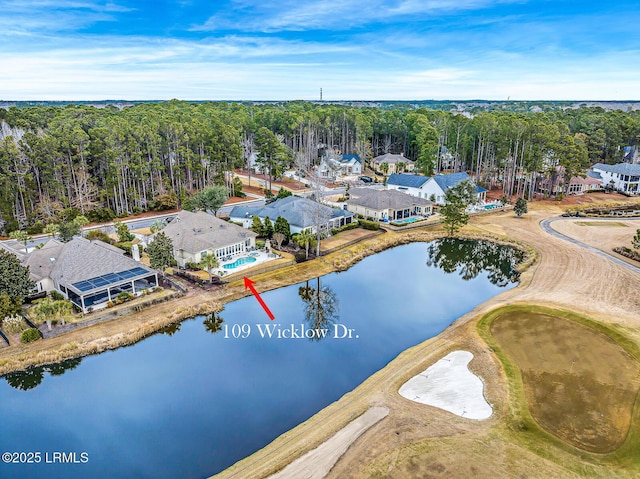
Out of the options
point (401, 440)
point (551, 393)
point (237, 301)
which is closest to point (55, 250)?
point (237, 301)

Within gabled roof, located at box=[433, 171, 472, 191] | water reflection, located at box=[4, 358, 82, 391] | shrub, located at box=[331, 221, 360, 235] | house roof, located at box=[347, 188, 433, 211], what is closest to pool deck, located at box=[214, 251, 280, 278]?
shrub, located at box=[331, 221, 360, 235]

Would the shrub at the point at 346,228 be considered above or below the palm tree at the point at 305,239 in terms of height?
below

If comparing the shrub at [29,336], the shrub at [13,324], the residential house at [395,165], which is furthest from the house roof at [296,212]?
the residential house at [395,165]

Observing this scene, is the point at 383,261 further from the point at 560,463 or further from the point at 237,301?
the point at 560,463

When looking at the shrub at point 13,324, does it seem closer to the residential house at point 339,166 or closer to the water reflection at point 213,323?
the water reflection at point 213,323

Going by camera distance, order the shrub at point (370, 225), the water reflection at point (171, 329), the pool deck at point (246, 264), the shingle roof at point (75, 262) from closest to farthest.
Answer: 1. the water reflection at point (171, 329)
2. the shingle roof at point (75, 262)
3. the pool deck at point (246, 264)
4. the shrub at point (370, 225)

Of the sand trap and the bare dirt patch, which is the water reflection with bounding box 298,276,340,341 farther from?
the bare dirt patch

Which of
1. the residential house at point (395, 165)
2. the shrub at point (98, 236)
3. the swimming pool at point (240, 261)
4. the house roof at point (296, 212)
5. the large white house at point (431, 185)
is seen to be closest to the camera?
the swimming pool at point (240, 261)

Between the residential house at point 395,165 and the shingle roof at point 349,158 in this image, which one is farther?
the residential house at point 395,165

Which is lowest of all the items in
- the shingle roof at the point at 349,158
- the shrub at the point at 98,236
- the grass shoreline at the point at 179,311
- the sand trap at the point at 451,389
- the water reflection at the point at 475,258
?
the water reflection at the point at 475,258
